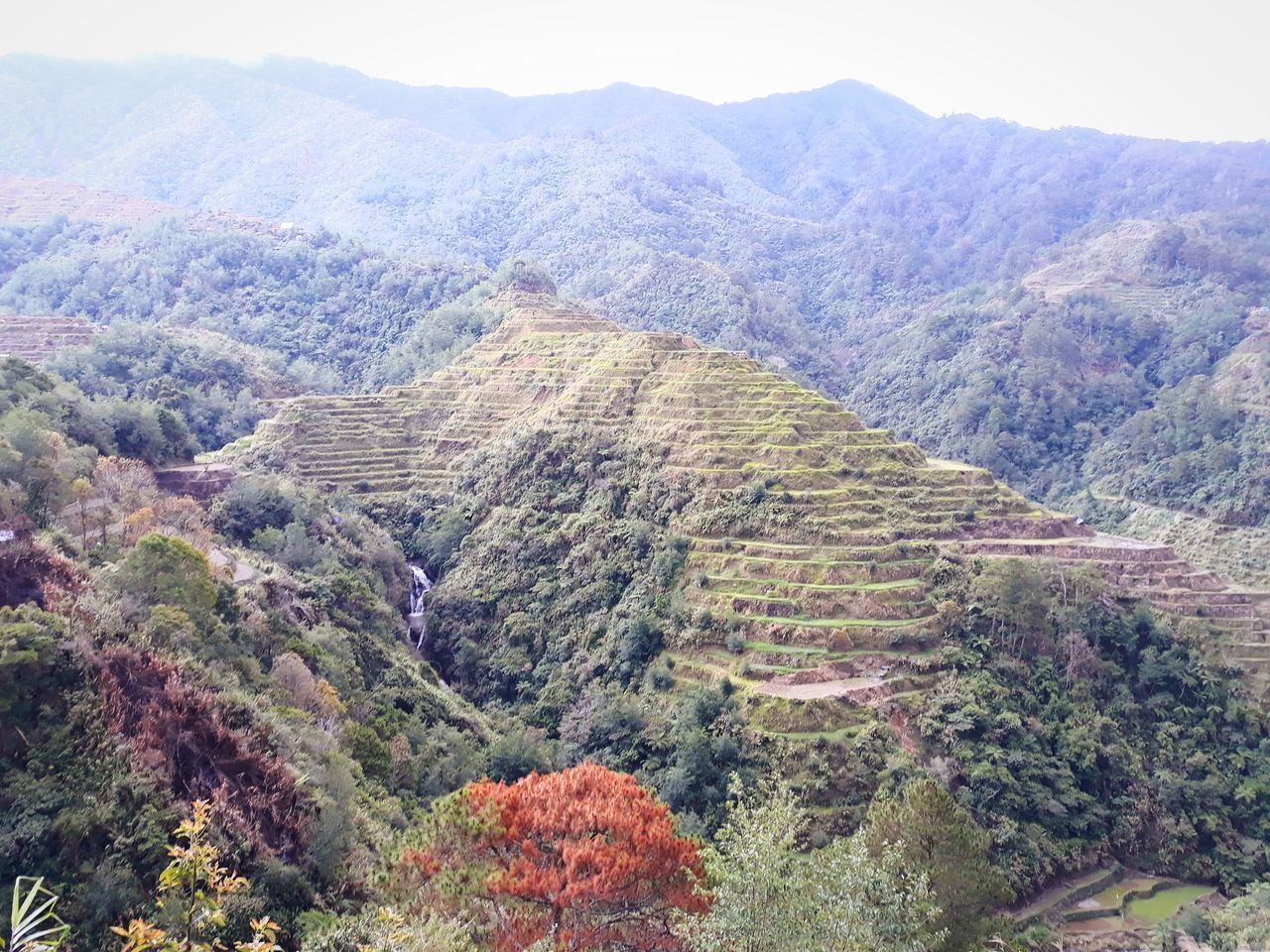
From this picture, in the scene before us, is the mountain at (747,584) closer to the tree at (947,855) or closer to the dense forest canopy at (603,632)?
the dense forest canopy at (603,632)

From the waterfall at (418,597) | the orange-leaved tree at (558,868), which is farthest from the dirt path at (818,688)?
the waterfall at (418,597)

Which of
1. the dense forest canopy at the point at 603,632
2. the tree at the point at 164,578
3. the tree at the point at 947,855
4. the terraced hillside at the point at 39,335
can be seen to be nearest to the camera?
the dense forest canopy at the point at 603,632

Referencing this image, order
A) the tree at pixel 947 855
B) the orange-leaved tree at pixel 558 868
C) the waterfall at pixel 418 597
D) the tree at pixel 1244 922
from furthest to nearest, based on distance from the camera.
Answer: the waterfall at pixel 418 597, the tree at pixel 1244 922, the tree at pixel 947 855, the orange-leaved tree at pixel 558 868

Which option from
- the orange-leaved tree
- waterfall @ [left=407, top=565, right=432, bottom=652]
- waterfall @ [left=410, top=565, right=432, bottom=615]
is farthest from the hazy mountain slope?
the orange-leaved tree

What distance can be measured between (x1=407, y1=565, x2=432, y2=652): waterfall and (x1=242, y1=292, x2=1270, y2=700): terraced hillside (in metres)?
5.80

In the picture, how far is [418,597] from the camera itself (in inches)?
1620

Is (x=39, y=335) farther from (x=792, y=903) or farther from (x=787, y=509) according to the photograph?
(x=792, y=903)

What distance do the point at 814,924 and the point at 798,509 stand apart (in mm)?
22375

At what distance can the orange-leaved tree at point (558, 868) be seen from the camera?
14.0 meters

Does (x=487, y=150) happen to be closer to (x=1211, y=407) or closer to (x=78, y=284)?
(x=78, y=284)

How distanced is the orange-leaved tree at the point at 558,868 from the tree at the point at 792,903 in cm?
158

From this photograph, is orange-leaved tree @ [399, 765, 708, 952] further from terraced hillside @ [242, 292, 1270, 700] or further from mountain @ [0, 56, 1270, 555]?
mountain @ [0, 56, 1270, 555]

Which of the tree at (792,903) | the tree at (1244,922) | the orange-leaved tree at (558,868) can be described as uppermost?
the tree at (792,903)

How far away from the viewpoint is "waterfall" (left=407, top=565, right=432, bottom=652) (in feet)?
129
